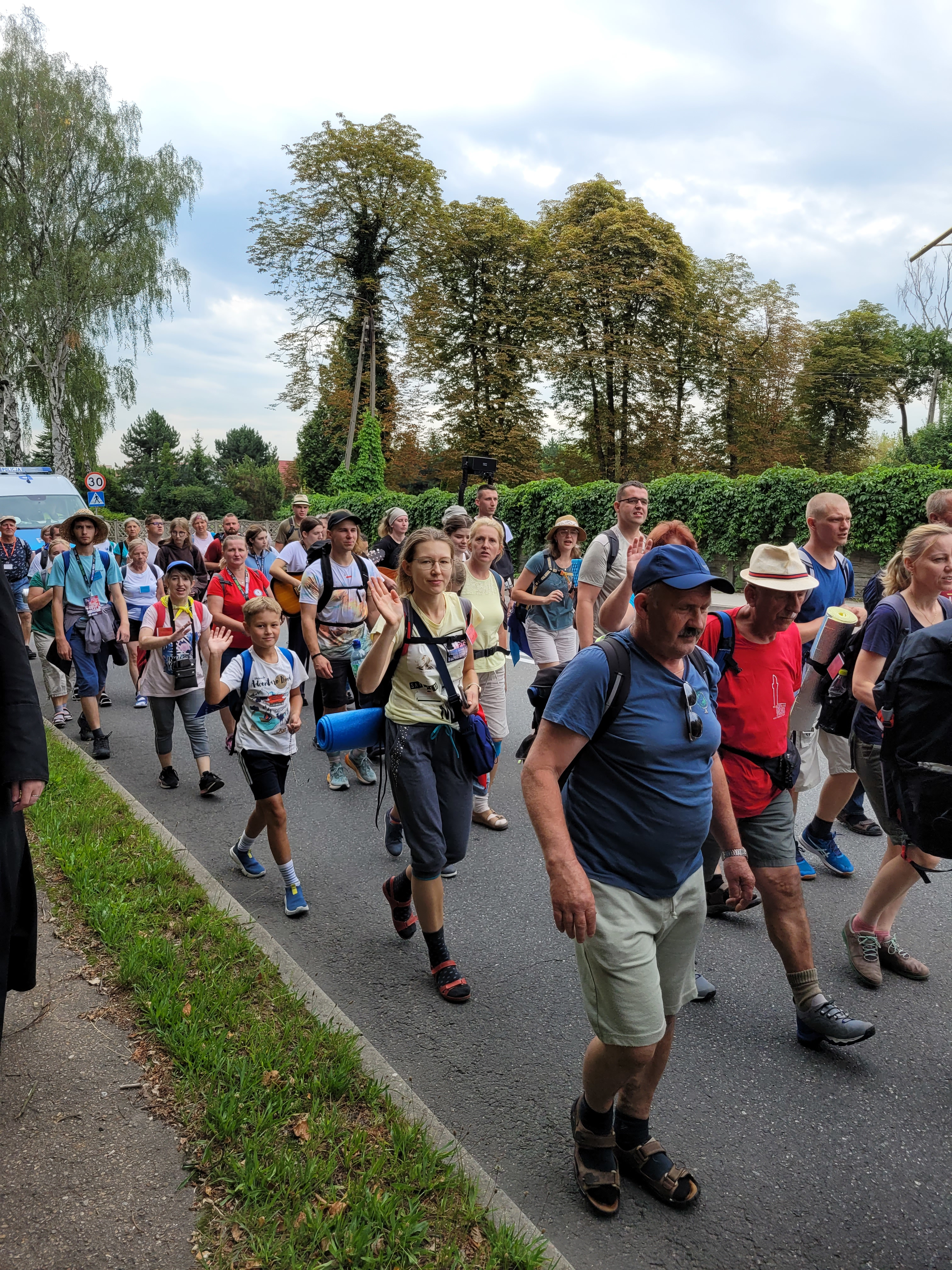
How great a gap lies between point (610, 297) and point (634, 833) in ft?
124

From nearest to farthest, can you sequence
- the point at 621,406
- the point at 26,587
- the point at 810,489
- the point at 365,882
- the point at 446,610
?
the point at 446,610 → the point at 365,882 → the point at 26,587 → the point at 810,489 → the point at 621,406

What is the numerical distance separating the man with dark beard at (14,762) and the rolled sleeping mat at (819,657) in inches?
132

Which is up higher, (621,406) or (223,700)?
(621,406)

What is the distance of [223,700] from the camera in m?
4.99

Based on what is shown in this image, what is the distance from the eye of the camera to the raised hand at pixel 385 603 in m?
3.73

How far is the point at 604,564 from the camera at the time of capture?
240 inches

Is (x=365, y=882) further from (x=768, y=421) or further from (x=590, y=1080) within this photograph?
(x=768, y=421)

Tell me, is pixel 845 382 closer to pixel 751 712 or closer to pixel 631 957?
pixel 751 712

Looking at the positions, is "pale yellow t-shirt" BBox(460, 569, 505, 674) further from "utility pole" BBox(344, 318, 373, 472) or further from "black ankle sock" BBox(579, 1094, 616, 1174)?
"utility pole" BBox(344, 318, 373, 472)

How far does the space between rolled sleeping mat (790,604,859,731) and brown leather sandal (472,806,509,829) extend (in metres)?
2.00

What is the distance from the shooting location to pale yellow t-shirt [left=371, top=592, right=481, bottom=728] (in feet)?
12.6

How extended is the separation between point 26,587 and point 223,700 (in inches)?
290

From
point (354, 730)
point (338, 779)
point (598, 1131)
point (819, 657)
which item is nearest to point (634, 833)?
point (598, 1131)

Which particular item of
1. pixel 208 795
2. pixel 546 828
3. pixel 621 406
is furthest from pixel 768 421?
pixel 546 828
